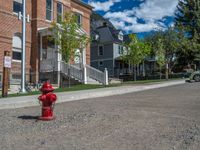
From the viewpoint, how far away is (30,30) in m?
29.2

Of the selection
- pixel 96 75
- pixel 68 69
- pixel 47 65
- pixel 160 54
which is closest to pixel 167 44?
pixel 160 54

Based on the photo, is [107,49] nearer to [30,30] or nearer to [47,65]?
[30,30]

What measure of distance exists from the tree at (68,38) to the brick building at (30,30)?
7.20ft

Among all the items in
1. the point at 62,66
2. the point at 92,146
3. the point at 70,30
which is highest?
the point at 70,30

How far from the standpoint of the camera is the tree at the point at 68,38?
2591cm

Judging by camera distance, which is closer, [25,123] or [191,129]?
[191,129]

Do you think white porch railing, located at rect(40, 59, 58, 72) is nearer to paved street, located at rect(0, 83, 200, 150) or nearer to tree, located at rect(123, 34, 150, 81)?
tree, located at rect(123, 34, 150, 81)

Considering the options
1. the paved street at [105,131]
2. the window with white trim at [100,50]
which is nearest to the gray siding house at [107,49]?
the window with white trim at [100,50]

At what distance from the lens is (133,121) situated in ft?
28.9

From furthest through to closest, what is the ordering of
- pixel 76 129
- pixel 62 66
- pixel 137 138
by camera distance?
pixel 62 66 < pixel 76 129 < pixel 137 138

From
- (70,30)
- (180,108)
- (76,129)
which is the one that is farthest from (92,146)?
(70,30)

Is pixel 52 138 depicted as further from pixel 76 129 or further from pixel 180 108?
pixel 180 108

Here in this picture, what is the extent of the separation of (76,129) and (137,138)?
5.41ft

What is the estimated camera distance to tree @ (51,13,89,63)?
25.9 meters
